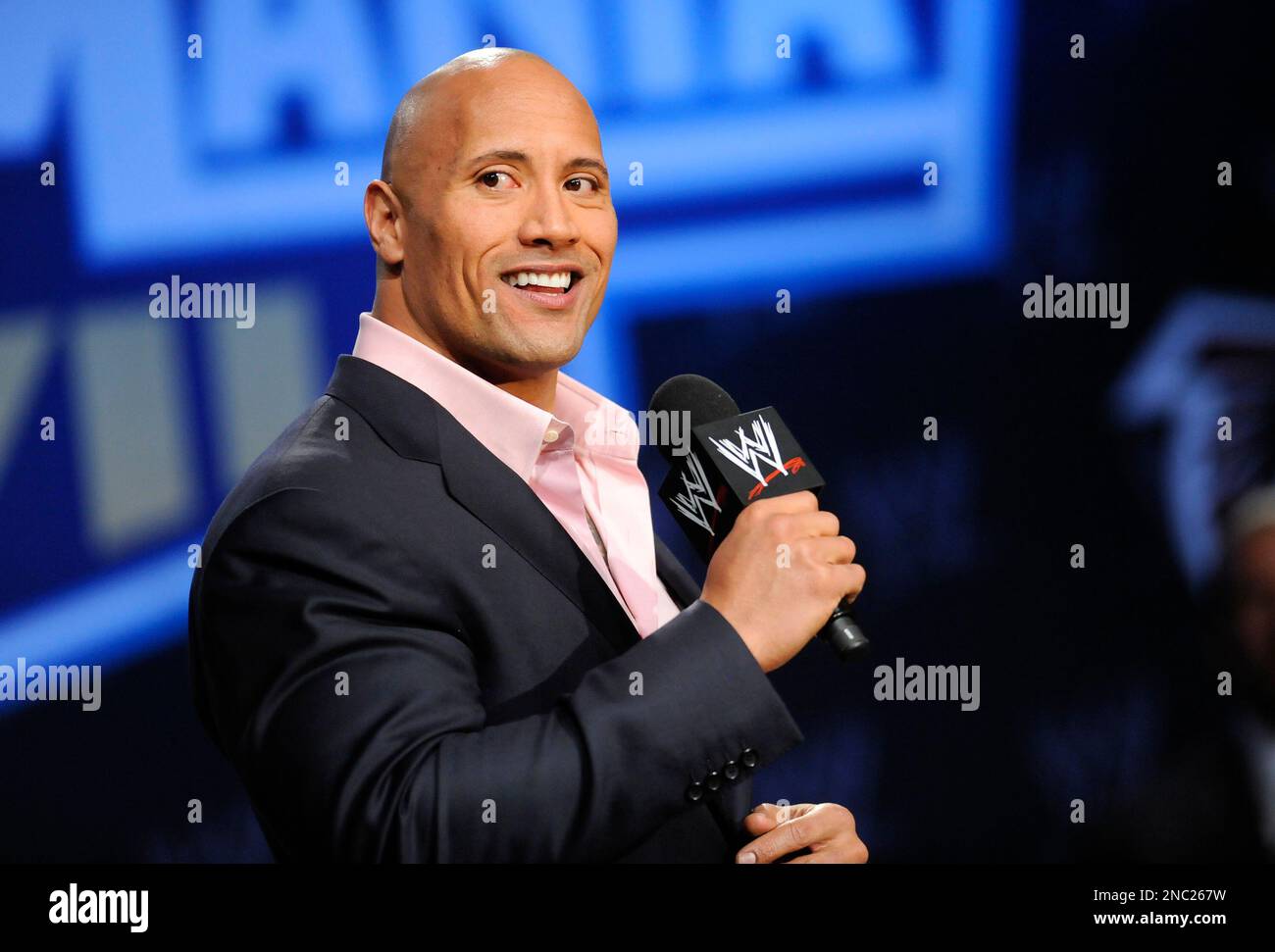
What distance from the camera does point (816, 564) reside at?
57.9 inches

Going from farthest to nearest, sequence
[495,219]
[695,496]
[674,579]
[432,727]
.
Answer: [674,579] < [495,219] < [695,496] < [432,727]

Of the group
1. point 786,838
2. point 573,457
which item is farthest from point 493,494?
point 786,838

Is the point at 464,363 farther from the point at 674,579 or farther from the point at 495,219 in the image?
the point at 674,579

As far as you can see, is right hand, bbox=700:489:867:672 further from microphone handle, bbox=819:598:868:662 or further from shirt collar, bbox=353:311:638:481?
shirt collar, bbox=353:311:638:481

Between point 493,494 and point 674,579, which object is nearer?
point 493,494

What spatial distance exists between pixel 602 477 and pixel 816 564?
47 centimetres

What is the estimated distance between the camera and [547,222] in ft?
6.02

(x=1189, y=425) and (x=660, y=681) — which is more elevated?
(x=1189, y=425)

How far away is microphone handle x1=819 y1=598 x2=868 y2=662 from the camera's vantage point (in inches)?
58.1

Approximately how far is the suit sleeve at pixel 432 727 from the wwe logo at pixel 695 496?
0.22m

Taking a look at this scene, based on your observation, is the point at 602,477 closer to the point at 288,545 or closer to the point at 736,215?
the point at 288,545

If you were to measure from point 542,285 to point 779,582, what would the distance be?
0.61 meters

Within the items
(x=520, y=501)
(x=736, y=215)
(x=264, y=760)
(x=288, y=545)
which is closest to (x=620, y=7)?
(x=736, y=215)

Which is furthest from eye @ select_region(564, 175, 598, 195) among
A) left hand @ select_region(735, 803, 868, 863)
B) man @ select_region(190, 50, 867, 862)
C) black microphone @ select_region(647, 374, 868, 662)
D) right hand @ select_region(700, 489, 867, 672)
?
left hand @ select_region(735, 803, 868, 863)
